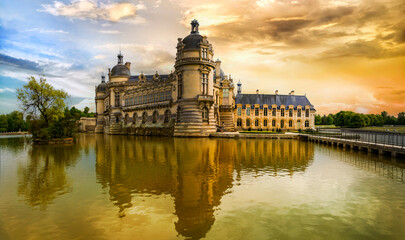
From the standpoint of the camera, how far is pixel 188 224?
933cm

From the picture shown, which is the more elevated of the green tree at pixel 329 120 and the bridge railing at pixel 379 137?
the green tree at pixel 329 120

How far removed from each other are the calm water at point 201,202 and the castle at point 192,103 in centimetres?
3481

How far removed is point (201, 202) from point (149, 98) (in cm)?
5958

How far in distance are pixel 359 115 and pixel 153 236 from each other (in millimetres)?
117277

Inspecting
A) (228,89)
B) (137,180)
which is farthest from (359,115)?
(137,180)

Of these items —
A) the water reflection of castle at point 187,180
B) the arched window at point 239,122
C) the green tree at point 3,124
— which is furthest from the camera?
the green tree at point 3,124

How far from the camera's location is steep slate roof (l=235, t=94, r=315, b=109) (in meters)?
78.1

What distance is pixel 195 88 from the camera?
176 ft

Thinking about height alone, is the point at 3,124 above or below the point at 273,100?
below

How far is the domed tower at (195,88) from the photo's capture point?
5275 centimetres

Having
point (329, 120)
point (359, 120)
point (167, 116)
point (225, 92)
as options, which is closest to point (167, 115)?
point (167, 116)

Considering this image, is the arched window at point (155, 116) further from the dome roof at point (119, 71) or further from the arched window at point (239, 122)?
the arched window at point (239, 122)

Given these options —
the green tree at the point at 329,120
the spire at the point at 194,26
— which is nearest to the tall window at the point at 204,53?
the spire at the point at 194,26

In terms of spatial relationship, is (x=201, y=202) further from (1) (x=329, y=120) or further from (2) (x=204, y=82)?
(1) (x=329, y=120)
